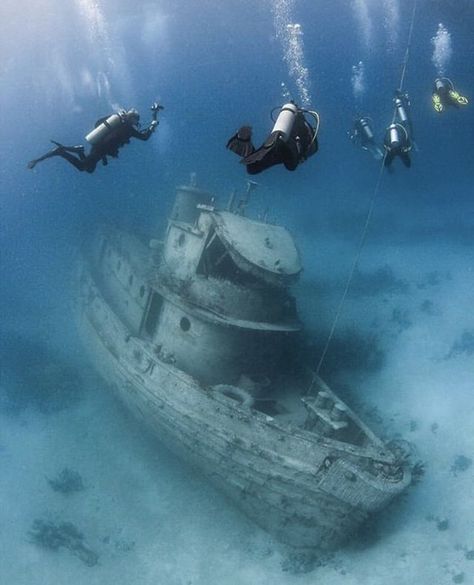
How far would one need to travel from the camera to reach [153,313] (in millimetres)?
13258

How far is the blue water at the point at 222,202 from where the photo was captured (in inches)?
420

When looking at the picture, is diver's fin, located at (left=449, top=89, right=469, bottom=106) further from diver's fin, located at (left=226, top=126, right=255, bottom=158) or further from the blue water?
diver's fin, located at (left=226, top=126, right=255, bottom=158)

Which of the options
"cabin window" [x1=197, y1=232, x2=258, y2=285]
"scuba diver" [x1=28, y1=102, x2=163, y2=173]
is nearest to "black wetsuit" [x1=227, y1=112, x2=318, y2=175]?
"scuba diver" [x1=28, y1=102, x2=163, y2=173]

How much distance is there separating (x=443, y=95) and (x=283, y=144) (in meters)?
11.8

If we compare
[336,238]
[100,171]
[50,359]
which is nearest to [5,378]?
[50,359]

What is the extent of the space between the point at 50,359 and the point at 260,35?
2985 inches

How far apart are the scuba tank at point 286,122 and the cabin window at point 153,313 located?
949 cm

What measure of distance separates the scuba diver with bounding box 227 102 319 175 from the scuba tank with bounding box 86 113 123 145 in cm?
279

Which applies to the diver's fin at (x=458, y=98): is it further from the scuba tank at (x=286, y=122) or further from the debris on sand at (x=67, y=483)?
the debris on sand at (x=67, y=483)

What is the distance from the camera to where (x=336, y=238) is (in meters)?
37.2

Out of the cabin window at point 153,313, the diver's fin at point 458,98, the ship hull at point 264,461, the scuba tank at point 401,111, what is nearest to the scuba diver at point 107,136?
the ship hull at point 264,461

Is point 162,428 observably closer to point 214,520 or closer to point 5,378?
point 214,520

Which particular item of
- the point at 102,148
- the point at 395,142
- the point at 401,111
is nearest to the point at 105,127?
the point at 102,148

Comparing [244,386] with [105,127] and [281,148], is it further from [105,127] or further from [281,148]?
[281,148]
